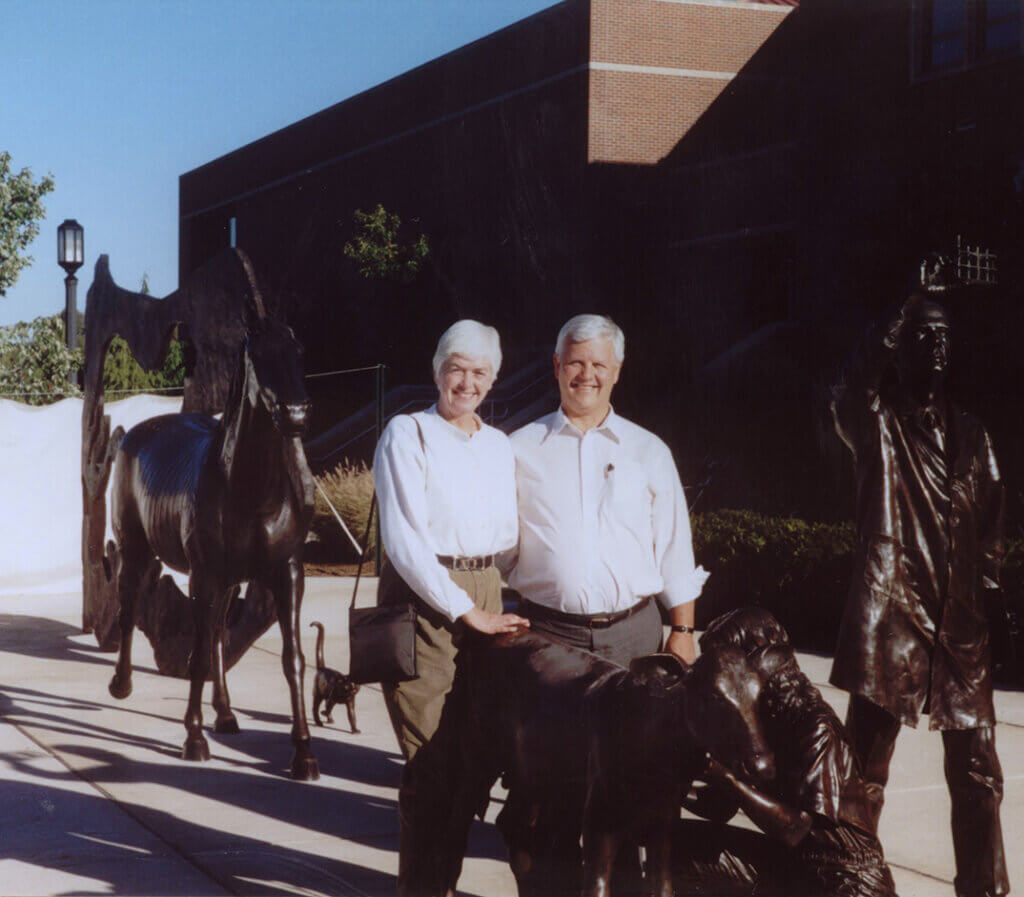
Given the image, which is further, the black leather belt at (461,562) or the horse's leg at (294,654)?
the horse's leg at (294,654)

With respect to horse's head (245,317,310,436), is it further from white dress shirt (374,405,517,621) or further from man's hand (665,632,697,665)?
man's hand (665,632,697,665)

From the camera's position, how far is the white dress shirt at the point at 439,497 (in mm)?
4156

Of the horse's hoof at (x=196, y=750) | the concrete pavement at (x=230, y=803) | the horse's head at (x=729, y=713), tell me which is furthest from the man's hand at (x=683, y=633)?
the horse's hoof at (x=196, y=750)

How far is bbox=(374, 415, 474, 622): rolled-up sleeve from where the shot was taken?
13.4 ft

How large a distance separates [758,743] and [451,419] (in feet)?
5.11

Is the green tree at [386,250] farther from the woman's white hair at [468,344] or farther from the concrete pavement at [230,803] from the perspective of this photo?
the woman's white hair at [468,344]

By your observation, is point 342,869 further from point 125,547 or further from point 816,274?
point 816,274

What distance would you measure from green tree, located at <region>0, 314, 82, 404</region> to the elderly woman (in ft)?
56.2

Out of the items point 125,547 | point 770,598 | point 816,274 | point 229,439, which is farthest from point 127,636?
point 816,274

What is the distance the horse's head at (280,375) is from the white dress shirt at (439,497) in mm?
2408

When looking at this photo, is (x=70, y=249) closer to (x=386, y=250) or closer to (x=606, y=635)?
(x=386, y=250)

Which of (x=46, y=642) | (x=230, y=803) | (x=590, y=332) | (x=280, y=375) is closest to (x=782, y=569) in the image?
(x=280, y=375)

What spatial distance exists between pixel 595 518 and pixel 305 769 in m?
3.05

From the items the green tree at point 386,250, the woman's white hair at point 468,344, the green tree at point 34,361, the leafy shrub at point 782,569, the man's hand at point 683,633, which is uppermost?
the green tree at point 386,250
